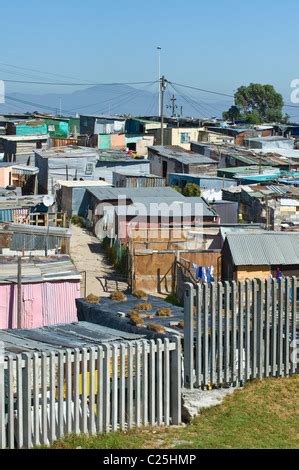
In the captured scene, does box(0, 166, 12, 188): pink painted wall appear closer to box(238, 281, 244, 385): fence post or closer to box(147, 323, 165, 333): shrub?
box(147, 323, 165, 333): shrub

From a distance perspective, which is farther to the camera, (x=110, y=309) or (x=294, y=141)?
(x=294, y=141)

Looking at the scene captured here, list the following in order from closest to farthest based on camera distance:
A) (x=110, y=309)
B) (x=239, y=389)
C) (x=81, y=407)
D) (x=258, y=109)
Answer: (x=81, y=407) → (x=239, y=389) → (x=110, y=309) → (x=258, y=109)

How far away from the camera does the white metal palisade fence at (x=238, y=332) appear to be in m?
8.95

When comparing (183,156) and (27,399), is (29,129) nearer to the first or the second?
(183,156)

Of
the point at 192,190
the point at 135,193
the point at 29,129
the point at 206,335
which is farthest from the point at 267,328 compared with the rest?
the point at 29,129

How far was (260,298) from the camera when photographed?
9.26m

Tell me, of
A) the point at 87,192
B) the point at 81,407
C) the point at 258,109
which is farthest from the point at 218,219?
the point at 258,109

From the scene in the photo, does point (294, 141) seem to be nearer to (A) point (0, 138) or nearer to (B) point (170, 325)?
(A) point (0, 138)

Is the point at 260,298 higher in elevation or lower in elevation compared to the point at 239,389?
higher

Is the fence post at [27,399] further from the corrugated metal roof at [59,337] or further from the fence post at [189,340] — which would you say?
the fence post at [189,340]

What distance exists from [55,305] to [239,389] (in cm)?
857

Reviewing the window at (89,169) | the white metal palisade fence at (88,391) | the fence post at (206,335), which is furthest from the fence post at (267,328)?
the window at (89,169)

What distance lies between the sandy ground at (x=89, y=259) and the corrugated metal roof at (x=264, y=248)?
11.3 feet

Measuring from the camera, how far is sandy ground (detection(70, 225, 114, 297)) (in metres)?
21.2
